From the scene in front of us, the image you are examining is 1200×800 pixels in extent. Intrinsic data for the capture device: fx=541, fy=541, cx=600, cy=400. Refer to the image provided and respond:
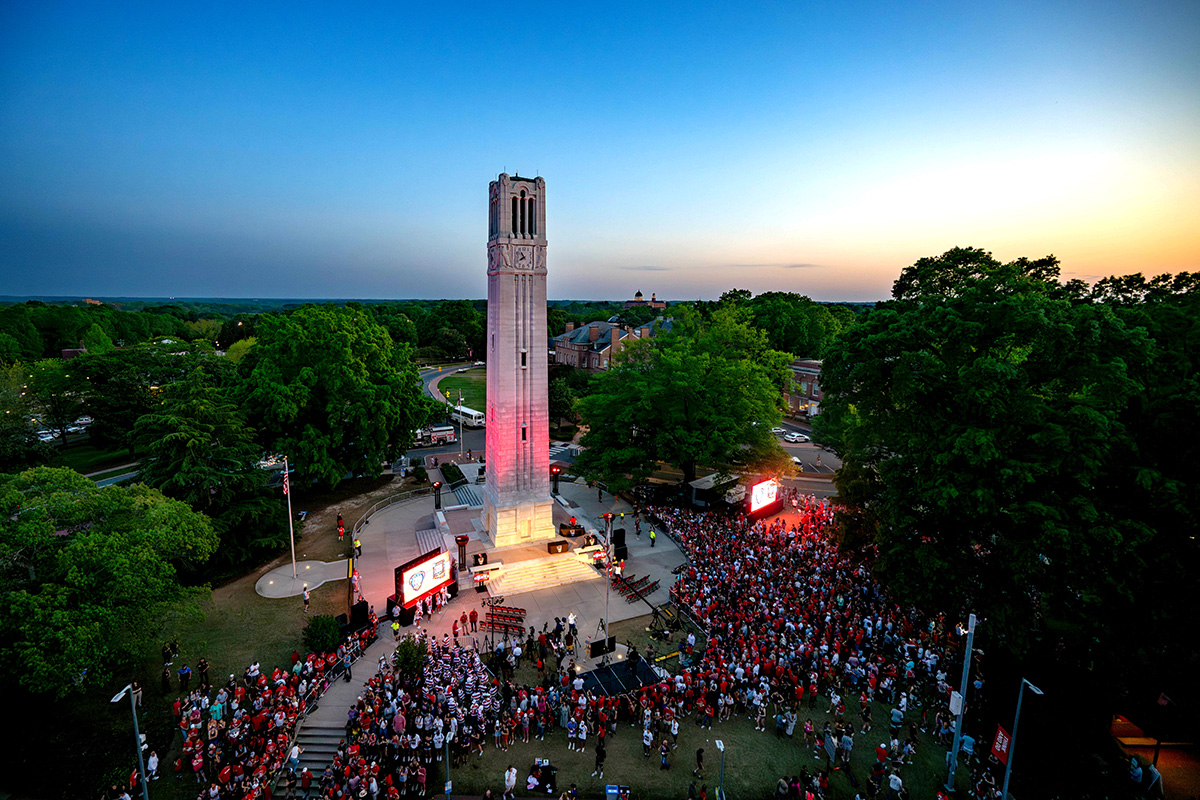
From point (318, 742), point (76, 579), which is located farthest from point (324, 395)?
point (318, 742)

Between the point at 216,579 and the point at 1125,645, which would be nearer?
the point at 1125,645

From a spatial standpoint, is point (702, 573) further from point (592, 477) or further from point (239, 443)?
point (239, 443)

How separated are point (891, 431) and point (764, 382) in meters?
14.7

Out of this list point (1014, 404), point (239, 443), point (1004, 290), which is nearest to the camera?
point (1014, 404)

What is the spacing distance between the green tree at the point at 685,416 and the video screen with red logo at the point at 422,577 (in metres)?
12.1

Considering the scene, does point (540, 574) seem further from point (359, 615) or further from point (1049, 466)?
point (1049, 466)

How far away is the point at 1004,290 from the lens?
61.0 ft

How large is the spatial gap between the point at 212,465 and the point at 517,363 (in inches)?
615

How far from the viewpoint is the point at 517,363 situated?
2780 cm

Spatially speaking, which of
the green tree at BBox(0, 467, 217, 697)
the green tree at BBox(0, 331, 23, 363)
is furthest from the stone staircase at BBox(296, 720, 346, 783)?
the green tree at BBox(0, 331, 23, 363)

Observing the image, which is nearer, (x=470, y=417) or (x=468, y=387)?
(x=470, y=417)

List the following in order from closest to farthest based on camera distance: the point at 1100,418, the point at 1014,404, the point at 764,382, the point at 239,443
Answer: the point at 1100,418
the point at 1014,404
the point at 239,443
the point at 764,382

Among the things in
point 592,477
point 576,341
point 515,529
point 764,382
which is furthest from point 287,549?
point 576,341

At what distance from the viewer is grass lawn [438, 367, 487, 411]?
71500mm
